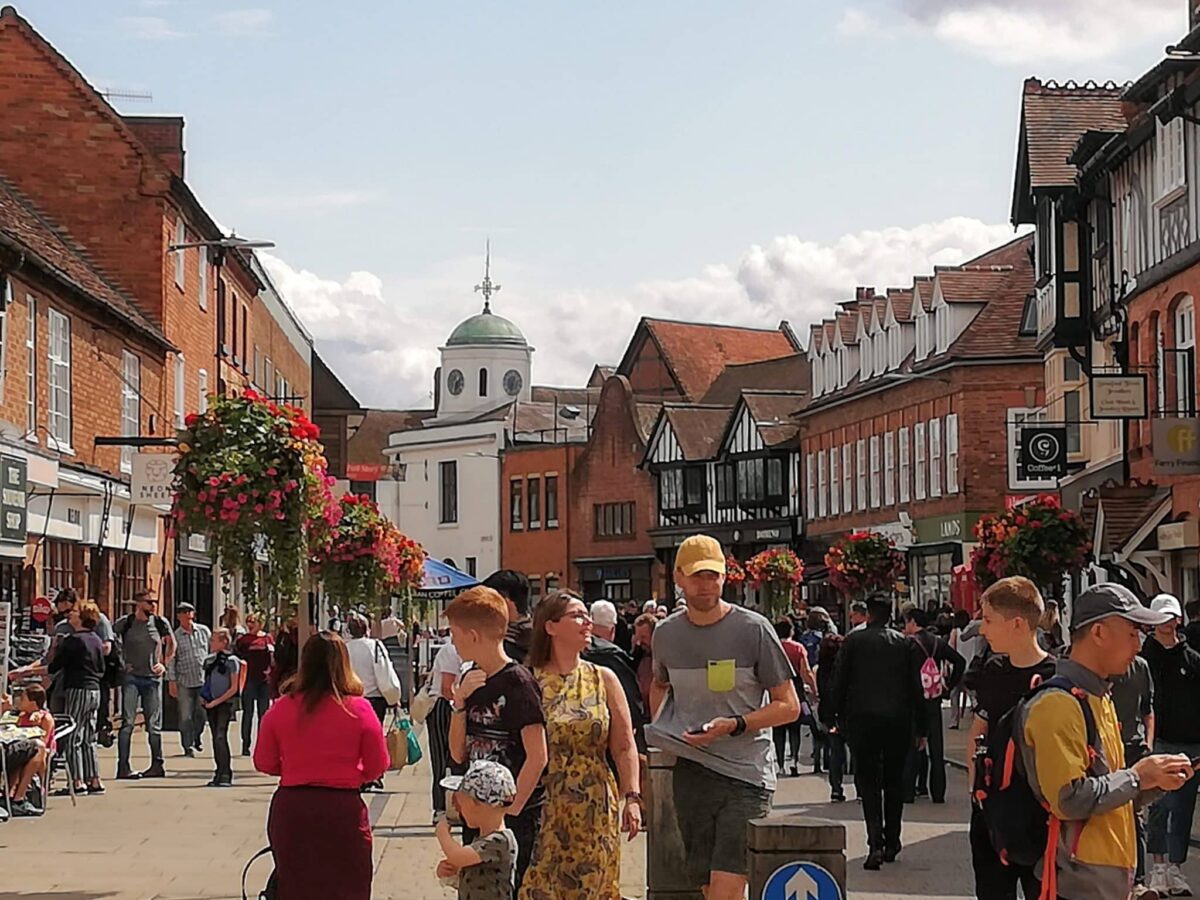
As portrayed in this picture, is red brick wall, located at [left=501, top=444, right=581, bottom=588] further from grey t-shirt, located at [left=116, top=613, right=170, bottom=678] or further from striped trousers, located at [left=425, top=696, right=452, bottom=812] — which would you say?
striped trousers, located at [left=425, top=696, right=452, bottom=812]

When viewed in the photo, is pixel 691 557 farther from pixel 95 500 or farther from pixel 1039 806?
pixel 95 500

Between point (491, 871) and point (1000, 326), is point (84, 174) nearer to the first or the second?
point (1000, 326)

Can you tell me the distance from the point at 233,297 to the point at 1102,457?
1957 cm

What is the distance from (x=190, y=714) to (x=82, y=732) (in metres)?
5.13

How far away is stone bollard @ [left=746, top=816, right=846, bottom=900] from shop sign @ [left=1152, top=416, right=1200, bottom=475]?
21572mm

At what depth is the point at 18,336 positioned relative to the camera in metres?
27.8

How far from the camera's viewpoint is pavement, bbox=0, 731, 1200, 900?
13.8 meters

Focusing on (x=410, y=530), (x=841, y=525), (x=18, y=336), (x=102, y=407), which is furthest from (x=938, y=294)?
(x=410, y=530)

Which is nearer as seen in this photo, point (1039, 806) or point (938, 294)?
point (1039, 806)

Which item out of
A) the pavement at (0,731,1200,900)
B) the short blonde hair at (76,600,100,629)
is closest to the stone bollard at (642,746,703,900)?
the pavement at (0,731,1200,900)

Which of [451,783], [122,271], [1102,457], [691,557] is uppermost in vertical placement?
[122,271]

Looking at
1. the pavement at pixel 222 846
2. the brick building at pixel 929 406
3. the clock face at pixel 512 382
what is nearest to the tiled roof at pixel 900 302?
the brick building at pixel 929 406

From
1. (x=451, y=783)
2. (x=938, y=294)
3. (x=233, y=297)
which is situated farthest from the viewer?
(x=938, y=294)

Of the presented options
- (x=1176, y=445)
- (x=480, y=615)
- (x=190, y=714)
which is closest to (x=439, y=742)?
(x=480, y=615)
